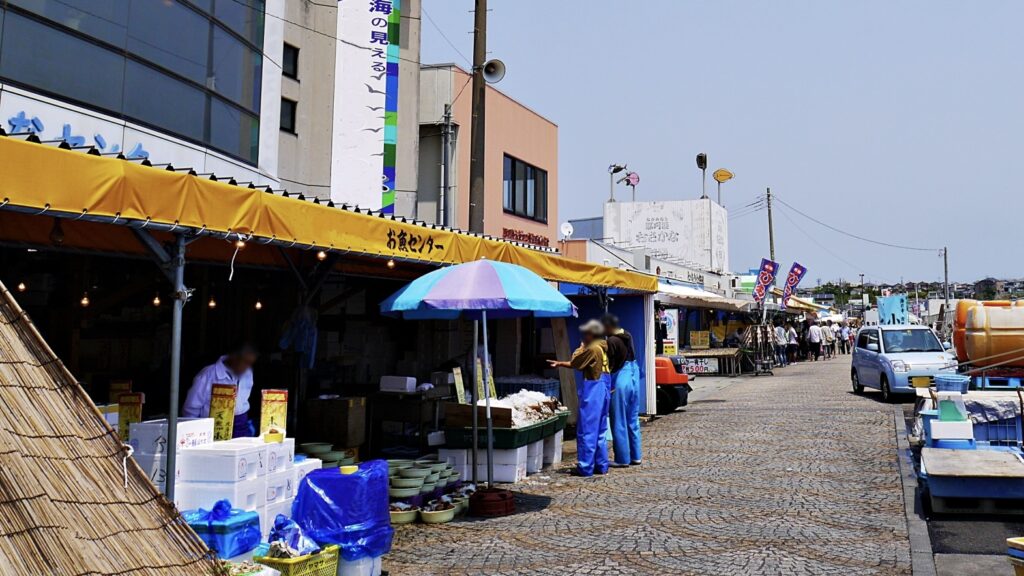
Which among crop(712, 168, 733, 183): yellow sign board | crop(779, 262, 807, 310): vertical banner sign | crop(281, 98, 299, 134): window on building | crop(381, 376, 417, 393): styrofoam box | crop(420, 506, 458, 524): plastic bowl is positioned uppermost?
crop(712, 168, 733, 183): yellow sign board

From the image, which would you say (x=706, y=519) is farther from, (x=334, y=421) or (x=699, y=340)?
(x=699, y=340)

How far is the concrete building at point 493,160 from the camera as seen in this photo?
1994 centimetres

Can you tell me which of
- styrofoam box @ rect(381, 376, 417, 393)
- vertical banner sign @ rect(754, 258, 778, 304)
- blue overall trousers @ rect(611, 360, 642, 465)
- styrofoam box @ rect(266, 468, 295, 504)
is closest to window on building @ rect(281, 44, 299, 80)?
styrofoam box @ rect(381, 376, 417, 393)

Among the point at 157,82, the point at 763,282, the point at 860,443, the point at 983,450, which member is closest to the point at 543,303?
the point at 983,450

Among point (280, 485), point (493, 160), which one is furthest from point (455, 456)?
point (493, 160)

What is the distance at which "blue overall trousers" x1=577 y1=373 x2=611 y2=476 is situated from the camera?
952 centimetres

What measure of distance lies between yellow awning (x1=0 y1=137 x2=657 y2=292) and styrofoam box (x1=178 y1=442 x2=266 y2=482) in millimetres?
1547

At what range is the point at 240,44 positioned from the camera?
38.4ft

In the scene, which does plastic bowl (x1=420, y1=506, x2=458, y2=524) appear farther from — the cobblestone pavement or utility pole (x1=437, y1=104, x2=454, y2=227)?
utility pole (x1=437, y1=104, x2=454, y2=227)

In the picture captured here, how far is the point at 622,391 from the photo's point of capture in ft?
33.2

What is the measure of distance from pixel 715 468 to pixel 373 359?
6711mm

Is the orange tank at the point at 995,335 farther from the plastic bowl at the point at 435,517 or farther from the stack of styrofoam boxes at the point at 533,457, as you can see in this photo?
the plastic bowl at the point at 435,517

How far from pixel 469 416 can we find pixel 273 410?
2.88 m

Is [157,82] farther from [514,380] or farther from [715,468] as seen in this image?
[715,468]
